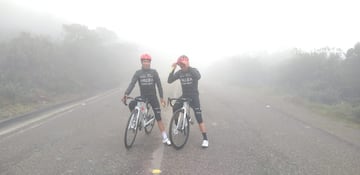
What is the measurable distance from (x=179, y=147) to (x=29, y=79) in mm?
14651

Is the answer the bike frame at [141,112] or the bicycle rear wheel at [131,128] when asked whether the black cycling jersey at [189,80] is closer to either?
the bike frame at [141,112]

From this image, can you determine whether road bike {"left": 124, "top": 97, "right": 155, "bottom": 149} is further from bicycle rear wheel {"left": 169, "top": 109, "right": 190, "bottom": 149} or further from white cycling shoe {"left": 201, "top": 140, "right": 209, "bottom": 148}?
white cycling shoe {"left": 201, "top": 140, "right": 209, "bottom": 148}

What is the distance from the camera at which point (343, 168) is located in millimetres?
5457

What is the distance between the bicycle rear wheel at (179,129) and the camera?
647 cm

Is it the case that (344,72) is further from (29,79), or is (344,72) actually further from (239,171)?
(29,79)

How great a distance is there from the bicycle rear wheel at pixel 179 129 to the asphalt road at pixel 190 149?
0.52ft

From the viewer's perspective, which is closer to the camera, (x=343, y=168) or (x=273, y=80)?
(x=343, y=168)

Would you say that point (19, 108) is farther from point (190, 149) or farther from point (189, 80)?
point (190, 149)

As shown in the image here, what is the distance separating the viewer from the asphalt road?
5332 mm

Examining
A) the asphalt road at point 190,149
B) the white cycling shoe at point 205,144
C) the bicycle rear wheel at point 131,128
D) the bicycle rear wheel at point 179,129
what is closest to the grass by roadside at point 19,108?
the asphalt road at point 190,149

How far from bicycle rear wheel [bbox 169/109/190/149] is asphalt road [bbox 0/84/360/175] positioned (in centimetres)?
16

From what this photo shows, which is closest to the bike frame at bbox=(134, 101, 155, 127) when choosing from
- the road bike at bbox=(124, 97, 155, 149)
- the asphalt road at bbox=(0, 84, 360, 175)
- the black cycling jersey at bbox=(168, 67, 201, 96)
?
the road bike at bbox=(124, 97, 155, 149)

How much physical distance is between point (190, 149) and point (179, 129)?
0.48m

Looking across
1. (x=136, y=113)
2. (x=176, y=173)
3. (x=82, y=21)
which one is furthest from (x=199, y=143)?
(x=82, y=21)
